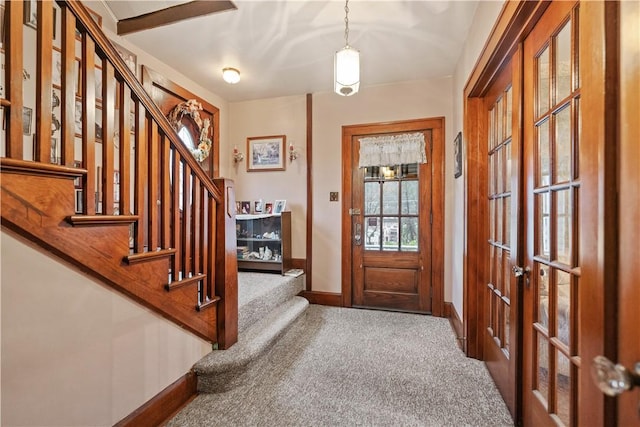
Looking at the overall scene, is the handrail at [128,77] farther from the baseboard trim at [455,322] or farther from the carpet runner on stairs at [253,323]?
the baseboard trim at [455,322]

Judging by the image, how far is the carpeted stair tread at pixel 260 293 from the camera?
234cm

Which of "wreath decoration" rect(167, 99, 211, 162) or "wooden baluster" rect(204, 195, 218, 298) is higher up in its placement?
"wreath decoration" rect(167, 99, 211, 162)

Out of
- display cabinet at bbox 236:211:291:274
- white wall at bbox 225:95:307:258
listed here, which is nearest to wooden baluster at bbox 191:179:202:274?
display cabinet at bbox 236:211:291:274

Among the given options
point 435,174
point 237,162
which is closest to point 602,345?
point 435,174

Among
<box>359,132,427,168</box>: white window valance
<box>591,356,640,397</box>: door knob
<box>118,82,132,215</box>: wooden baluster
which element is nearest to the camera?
<box>591,356,640,397</box>: door knob

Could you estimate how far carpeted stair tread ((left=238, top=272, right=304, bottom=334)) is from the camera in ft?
7.66

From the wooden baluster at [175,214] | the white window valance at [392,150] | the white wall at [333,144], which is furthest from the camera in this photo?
the white wall at [333,144]

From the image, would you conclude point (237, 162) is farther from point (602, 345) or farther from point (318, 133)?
point (602, 345)

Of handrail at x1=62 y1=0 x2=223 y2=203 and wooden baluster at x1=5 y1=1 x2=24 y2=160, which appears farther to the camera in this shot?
handrail at x1=62 y1=0 x2=223 y2=203

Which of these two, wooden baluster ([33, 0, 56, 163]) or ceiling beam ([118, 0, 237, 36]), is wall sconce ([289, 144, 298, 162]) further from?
wooden baluster ([33, 0, 56, 163])

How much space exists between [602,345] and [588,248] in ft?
0.87

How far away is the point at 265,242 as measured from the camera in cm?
357

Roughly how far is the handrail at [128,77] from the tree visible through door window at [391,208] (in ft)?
6.61

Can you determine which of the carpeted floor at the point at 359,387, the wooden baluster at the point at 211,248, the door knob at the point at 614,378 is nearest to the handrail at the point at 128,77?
the wooden baluster at the point at 211,248
